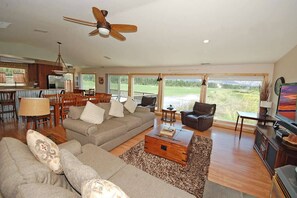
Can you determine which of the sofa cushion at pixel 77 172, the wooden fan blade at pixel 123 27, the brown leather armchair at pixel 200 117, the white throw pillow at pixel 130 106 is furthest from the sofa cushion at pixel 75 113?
the brown leather armchair at pixel 200 117

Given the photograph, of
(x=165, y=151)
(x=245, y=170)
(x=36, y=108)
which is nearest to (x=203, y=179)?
(x=165, y=151)

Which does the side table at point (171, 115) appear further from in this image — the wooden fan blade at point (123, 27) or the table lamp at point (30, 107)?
the table lamp at point (30, 107)

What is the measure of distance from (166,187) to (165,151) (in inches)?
47.1

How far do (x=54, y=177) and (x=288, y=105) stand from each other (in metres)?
3.67

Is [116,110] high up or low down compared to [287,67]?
down

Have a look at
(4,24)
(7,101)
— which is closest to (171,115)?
(7,101)

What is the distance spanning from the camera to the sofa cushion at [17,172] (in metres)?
0.85

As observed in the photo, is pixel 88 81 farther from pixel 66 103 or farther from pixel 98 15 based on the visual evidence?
pixel 98 15

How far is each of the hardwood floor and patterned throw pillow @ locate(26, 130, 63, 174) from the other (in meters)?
0.81

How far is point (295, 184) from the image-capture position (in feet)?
4.29

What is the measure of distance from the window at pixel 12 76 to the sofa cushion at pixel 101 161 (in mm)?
7124

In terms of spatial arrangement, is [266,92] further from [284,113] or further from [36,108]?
[36,108]

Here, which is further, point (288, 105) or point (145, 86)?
point (145, 86)

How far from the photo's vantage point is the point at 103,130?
8.45 ft
